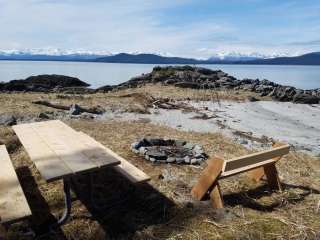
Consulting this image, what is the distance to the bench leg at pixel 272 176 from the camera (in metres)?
6.03

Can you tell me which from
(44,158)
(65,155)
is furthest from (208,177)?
(44,158)

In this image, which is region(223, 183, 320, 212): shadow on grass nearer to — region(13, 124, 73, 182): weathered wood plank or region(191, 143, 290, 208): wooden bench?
region(191, 143, 290, 208): wooden bench

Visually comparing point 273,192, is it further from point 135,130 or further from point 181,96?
point 181,96

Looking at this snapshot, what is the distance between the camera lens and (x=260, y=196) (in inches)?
230

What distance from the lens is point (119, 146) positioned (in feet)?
25.8

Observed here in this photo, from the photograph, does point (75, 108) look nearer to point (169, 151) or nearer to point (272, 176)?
point (169, 151)

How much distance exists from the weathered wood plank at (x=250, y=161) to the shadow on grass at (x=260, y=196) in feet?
1.65

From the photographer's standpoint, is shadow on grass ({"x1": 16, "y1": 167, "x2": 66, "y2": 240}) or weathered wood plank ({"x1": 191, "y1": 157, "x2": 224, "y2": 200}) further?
weathered wood plank ({"x1": 191, "y1": 157, "x2": 224, "y2": 200})

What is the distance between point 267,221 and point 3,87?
21383mm

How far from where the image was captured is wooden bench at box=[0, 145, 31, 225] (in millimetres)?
3633

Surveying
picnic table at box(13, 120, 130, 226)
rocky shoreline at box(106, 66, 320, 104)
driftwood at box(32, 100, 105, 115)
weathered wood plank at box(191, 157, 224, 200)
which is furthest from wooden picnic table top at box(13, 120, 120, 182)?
rocky shoreline at box(106, 66, 320, 104)

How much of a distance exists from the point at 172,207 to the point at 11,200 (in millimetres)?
2102

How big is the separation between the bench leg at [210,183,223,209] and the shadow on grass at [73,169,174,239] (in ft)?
1.83

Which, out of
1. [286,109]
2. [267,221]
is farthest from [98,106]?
[267,221]
